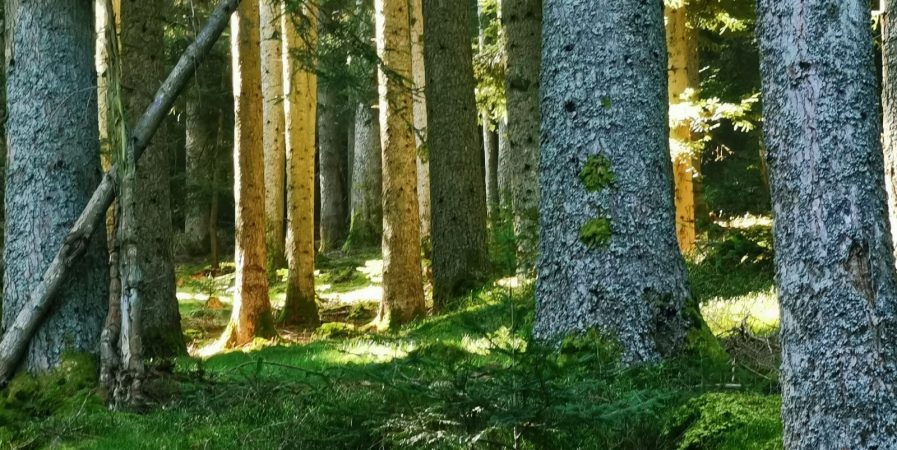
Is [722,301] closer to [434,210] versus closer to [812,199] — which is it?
[434,210]

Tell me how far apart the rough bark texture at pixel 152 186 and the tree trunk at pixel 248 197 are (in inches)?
104

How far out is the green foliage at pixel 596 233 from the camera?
7.22 meters

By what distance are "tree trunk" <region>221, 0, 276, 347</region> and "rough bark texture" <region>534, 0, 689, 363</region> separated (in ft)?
29.5

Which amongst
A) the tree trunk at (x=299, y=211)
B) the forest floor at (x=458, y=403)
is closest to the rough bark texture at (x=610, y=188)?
the forest floor at (x=458, y=403)

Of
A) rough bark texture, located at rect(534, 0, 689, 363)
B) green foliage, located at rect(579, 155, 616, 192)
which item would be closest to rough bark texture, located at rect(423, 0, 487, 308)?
rough bark texture, located at rect(534, 0, 689, 363)

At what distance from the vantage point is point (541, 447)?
5324 mm

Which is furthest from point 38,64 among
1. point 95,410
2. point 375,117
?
point 375,117

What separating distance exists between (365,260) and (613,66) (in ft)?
68.4

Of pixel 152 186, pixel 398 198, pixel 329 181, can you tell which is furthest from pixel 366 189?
pixel 152 186

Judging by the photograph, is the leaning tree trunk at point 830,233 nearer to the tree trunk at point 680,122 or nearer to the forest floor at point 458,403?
the forest floor at point 458,403

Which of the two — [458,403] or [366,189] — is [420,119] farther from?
[458,403]

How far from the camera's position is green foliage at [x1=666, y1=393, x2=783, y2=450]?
5102 mm

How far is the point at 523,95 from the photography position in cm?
1491

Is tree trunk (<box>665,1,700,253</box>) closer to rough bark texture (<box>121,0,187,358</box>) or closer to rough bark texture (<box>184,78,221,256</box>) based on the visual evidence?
rough bark texture (<box>121,0,187,358</box>)
